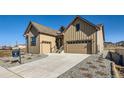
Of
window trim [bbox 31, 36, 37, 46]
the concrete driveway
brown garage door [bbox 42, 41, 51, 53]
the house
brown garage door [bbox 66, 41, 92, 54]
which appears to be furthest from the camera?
window trim [bbox 31, 36, 37, 46]

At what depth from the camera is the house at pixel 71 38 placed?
16047 mm

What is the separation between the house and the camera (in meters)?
16.0

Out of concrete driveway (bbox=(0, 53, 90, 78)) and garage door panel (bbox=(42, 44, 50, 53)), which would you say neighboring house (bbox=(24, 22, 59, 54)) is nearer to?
garage door panel (bbox=(42, 44, 50, 53))

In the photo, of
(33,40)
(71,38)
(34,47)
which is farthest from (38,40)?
(71,38)

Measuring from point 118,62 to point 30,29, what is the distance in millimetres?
13395

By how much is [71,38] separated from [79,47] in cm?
180

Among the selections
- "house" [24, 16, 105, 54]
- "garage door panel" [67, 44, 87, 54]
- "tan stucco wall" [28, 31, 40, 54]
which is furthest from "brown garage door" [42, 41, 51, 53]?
"garage door panel" [67, 44, 87, 54]

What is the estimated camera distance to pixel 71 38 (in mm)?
17969

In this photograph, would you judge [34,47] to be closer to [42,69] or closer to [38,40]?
[38,40]

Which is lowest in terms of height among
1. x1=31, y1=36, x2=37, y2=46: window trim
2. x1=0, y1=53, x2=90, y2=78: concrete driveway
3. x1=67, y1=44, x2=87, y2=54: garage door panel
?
x1=0, y1=53, x2=90, y2=78: concrete driveway

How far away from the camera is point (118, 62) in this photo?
1410cm
